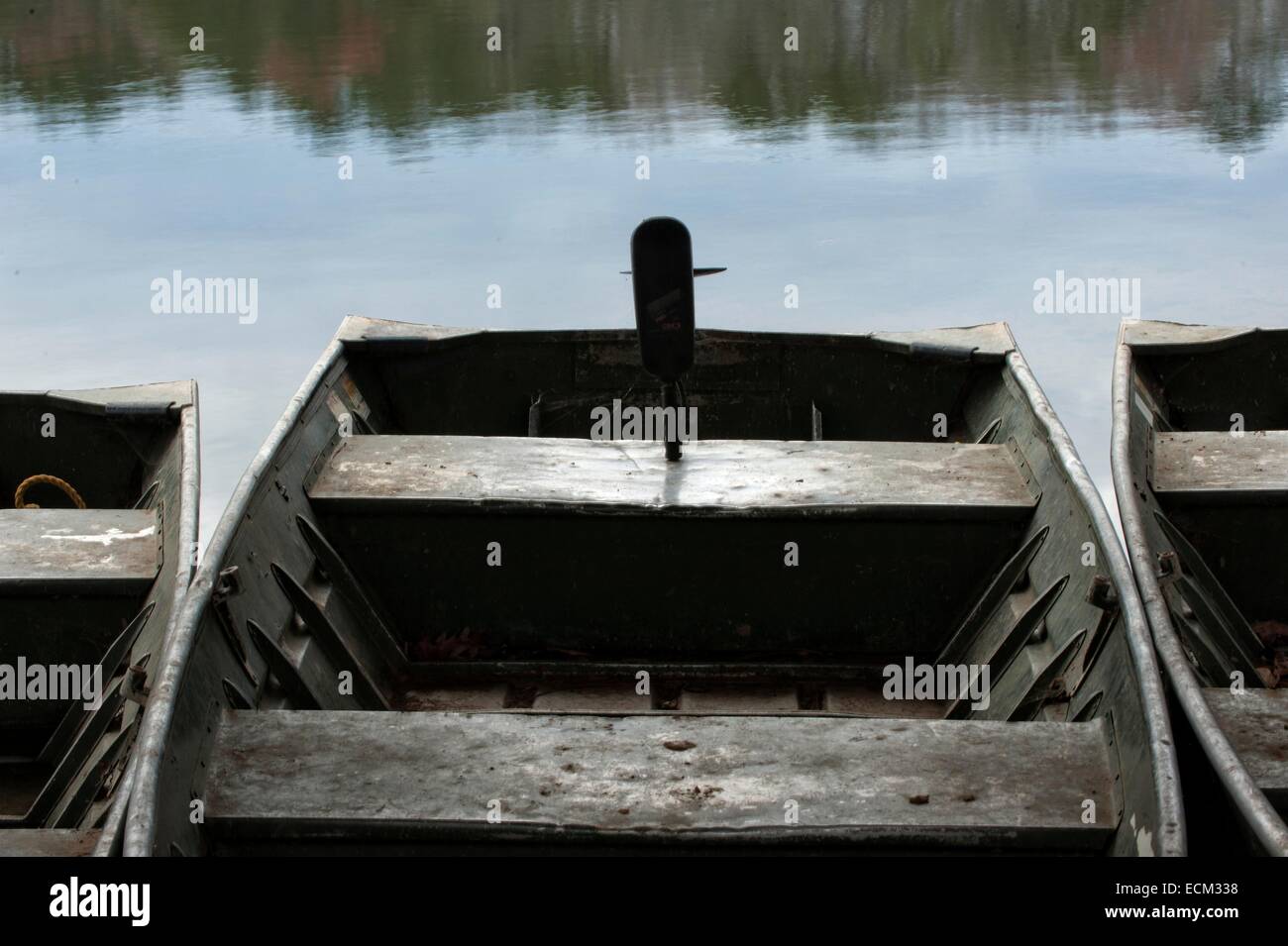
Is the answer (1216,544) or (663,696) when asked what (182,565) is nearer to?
(663,696)

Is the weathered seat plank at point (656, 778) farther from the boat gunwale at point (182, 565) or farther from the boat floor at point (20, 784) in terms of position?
the boat floor at point (20, 784)

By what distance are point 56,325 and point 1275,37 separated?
51.2 ft

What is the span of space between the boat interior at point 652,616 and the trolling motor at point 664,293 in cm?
43

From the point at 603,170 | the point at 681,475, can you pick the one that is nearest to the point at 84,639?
the point at 681,475

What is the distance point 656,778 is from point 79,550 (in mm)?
2210

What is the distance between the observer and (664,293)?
4598 millimetres

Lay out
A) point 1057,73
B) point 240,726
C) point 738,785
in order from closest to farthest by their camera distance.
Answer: point 738,785 < point 240,726 < point 1057,73

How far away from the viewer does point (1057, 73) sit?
17.9m

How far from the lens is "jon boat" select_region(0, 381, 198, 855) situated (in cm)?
381

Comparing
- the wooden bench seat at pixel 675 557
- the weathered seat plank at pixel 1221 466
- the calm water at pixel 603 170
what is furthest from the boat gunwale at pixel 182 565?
the weathered seat plank at pixel 1221 466
